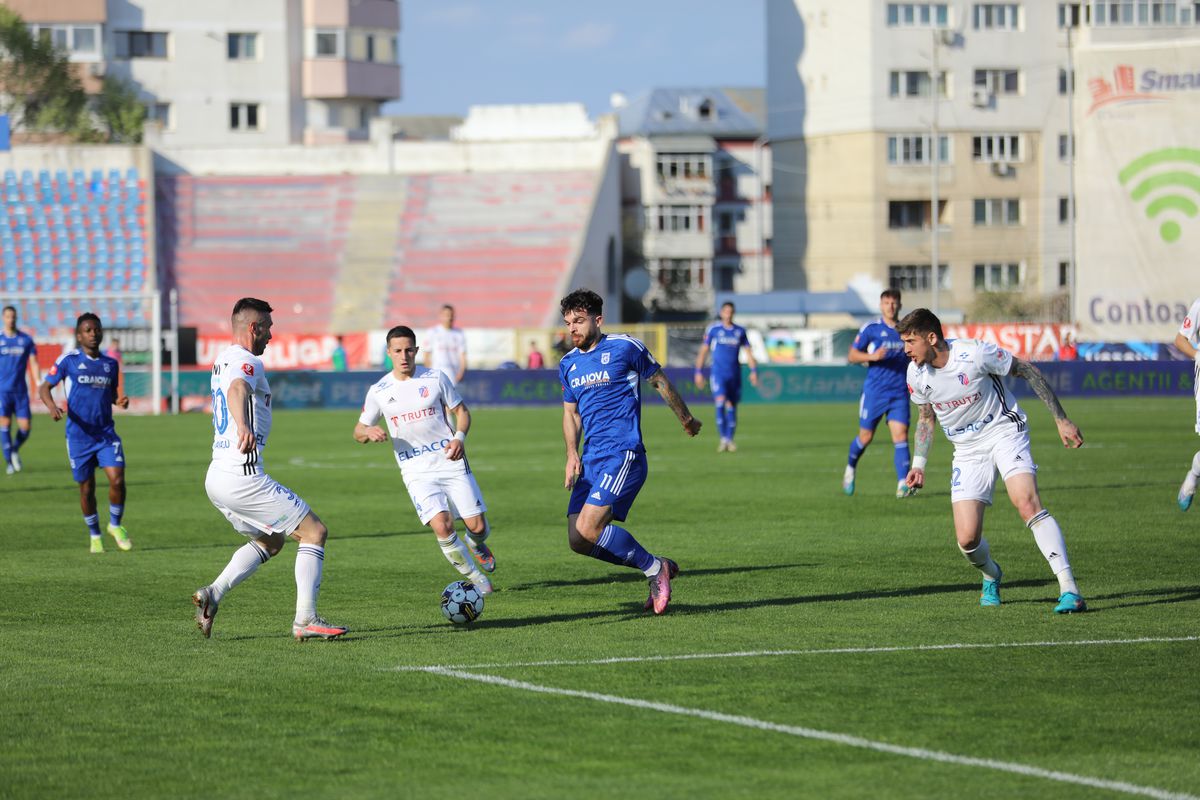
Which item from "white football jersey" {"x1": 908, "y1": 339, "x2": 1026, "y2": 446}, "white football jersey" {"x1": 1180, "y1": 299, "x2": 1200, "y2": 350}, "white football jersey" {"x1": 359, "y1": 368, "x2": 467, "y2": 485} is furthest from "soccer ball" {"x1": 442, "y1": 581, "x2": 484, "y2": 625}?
"white football jersey" {"x1": 1180, "y1": 299, "x2": 1200, "y2": 350}

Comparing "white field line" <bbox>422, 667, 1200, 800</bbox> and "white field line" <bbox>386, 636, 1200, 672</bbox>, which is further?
"white field line" <bbox>386, 636, 1200, 672</bbox>

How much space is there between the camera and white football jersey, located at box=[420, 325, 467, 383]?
2734cm

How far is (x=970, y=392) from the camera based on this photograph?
11508 mm

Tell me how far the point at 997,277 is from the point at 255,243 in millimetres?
42920

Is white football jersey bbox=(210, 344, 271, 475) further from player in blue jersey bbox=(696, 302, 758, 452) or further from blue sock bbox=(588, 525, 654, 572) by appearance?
player in blue jersey bbox=(696, 302, 758, 452)

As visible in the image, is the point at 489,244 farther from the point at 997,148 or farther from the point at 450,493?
the point at 450,493

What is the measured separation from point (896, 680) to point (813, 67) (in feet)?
283

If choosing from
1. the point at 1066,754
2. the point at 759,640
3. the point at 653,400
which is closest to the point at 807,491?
the point at 759,640

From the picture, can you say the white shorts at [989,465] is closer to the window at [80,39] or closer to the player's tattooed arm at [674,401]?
the player's tattooed arm at [674,401]

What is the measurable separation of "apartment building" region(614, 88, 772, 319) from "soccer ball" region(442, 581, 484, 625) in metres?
89.4

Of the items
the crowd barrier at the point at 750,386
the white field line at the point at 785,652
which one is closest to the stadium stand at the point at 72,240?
the crowd barrier at the point at 750,386

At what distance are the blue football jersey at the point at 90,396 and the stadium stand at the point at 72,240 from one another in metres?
43.1

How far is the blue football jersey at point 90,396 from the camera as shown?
1688 cm

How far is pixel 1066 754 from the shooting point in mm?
7473
